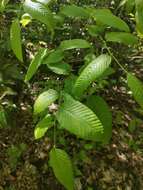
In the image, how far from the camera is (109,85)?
3.41 meters

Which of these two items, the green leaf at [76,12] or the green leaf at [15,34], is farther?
the green leaf at [76,12]

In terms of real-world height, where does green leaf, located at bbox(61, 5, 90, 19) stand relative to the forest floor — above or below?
A: above

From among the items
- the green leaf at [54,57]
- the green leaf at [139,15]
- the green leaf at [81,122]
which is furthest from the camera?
the green leaf at [54,57]

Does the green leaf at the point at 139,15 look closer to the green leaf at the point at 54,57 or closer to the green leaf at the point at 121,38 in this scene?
the green leaf at the point at 121,38

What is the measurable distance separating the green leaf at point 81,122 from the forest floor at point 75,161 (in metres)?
1.86

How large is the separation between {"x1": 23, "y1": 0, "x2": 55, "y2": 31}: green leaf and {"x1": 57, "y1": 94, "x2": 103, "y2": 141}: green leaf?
25 cm

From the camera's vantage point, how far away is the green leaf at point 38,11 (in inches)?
38.4

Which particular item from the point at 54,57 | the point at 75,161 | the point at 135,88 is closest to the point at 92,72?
the point at 135,88

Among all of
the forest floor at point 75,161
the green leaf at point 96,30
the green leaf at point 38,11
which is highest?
the green leaf at point 38,11

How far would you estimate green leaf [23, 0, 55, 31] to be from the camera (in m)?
0.98

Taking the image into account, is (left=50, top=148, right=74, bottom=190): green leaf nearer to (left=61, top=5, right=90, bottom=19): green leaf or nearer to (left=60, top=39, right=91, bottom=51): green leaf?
(left=60, top=39, right=91, bottom=51): green leaf

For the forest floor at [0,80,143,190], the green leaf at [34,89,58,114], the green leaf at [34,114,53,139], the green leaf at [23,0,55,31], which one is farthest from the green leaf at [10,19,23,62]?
the forest floor at [0,80,143,190]

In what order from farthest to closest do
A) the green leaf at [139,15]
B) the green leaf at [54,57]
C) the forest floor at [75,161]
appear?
the forest floor at [75,161], the green leaf at [54,57], the green leaf at [139,15]

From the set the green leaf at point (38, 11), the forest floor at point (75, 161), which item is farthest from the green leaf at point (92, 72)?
the forest floor at point (75, 161)
